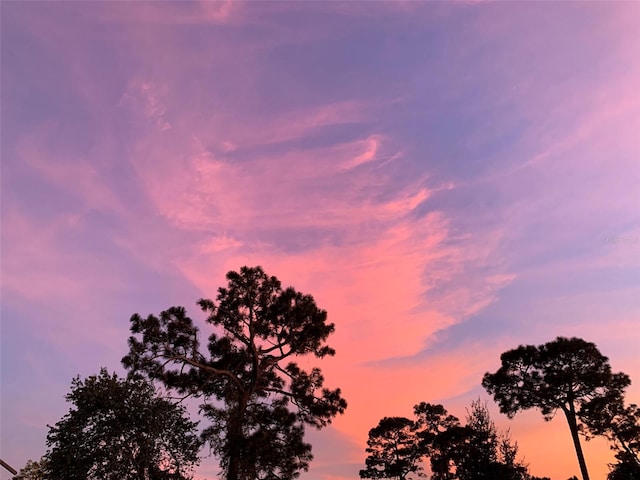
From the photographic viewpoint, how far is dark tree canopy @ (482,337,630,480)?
4128 centimetres

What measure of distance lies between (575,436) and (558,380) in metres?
4.63

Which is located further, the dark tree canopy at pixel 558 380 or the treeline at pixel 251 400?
the dark tree canopy at pixel 558 380

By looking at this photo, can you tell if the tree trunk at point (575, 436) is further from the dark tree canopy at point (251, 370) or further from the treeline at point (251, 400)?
the dark tree canopy at point (251, 370)

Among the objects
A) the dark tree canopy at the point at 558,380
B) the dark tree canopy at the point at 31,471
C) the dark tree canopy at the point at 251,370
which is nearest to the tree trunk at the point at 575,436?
the dark tree canopy at the point at 558,380

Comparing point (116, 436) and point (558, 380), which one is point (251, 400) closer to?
point (116, 436)

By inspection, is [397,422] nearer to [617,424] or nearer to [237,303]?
[617,424]

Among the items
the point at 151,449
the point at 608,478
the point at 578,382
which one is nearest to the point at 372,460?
the point at 608,478

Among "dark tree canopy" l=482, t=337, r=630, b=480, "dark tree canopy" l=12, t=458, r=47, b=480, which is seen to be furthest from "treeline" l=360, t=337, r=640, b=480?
"dark tree canopy" l=12, t=458, r=47, b=480

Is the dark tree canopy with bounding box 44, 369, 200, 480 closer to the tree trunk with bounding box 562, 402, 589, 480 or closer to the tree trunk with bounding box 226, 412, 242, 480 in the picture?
the tree trunk with bounding box 226, 412, 242, 480

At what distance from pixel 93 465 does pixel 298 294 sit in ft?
52.4

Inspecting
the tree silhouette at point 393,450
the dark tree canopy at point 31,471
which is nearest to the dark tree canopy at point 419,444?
the tree silhouette at point 393,450

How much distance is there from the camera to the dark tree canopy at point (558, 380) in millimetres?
41281

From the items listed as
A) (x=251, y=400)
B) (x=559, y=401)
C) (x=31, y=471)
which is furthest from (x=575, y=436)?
(x=31, y=471)

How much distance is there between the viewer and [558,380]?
139 ft
